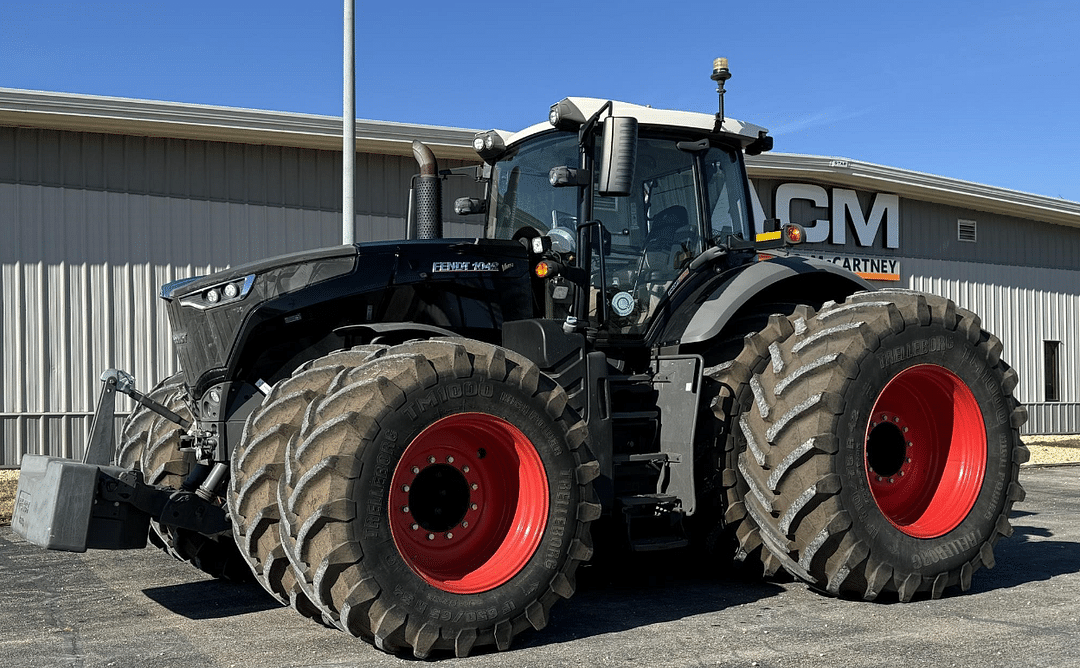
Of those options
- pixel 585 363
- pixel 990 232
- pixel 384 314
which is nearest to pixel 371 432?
pixel 384 314

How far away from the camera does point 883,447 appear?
5.82 m

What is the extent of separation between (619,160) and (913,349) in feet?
6.27

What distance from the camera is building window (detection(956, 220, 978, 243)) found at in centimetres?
2058

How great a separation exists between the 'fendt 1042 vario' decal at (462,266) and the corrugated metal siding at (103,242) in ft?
28.1

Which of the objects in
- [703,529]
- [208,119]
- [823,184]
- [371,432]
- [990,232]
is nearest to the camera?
[371,432]

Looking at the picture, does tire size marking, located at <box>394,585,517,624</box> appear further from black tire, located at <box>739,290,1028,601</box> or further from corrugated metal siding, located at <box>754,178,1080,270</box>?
corrugated metal siding, located at <box>754,178,1080,270</box>

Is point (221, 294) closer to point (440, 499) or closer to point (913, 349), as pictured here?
point (440, 499)

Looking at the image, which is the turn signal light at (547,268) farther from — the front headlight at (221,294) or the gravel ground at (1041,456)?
the gravel ground at (1041,456)

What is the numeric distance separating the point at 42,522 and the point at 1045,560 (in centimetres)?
588

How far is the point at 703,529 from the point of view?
6055 mm

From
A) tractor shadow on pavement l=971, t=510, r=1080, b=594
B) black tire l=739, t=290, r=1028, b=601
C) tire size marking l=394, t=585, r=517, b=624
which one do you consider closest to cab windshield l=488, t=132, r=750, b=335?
black tire l=739, t=290, r=1028, b=601

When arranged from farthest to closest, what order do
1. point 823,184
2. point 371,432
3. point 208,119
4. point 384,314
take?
point 823,184
point 208,119
point 384,314
point 371,432

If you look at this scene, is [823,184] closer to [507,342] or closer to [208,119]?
[208,119]

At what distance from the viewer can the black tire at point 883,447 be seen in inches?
206
